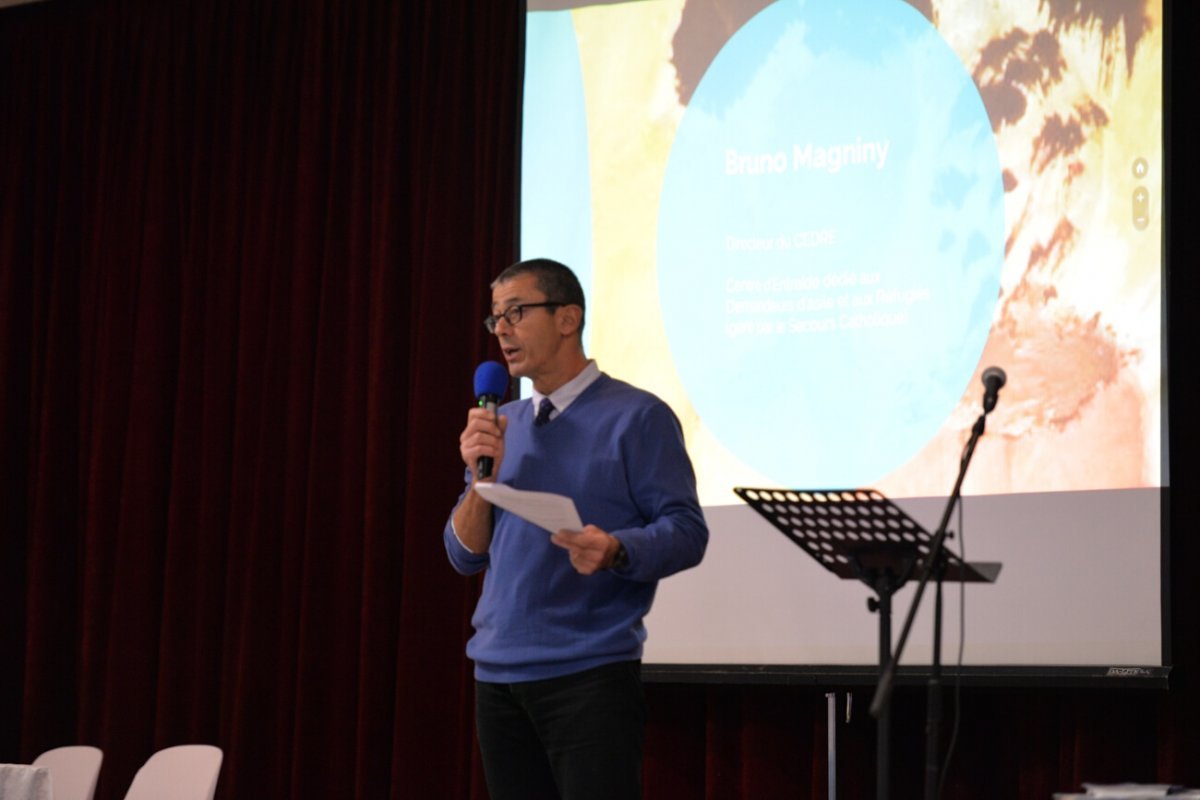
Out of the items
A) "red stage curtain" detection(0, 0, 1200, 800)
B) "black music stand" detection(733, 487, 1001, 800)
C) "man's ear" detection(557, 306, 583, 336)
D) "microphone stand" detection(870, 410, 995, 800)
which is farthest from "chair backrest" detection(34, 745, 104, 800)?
"microphone stand" detection(870, 410, 995, 800)

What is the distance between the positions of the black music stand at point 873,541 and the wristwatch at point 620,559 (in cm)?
25

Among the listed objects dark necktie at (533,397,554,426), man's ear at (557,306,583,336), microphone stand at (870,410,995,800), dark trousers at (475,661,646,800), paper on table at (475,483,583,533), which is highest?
man's ear at (557,306,583,336)

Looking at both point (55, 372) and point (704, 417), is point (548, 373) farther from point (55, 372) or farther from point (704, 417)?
point (55, 372)

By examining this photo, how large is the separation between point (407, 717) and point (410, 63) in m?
2.34

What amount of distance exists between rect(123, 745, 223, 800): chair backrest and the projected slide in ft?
4.25

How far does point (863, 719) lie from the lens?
4.00 metres

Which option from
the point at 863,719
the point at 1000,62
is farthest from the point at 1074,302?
the point at 863,719

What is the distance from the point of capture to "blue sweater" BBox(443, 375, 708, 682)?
2498 millimetres

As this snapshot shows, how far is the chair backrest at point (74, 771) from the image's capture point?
12.6 feet

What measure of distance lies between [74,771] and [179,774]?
44 centimetres

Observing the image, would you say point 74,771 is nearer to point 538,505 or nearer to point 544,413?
point 544,413

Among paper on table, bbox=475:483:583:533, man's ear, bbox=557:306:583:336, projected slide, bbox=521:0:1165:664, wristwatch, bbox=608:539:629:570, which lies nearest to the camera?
paper on table, bbox=475:483:583:533

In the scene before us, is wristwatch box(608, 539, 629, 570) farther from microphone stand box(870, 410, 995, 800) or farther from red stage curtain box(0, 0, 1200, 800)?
red stage curtain box(0, 0, 1200, 800)

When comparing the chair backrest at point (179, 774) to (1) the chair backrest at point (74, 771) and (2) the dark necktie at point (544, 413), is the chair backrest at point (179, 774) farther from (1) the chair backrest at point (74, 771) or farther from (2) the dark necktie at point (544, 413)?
(2) the dark necktie at point (544, 413)
